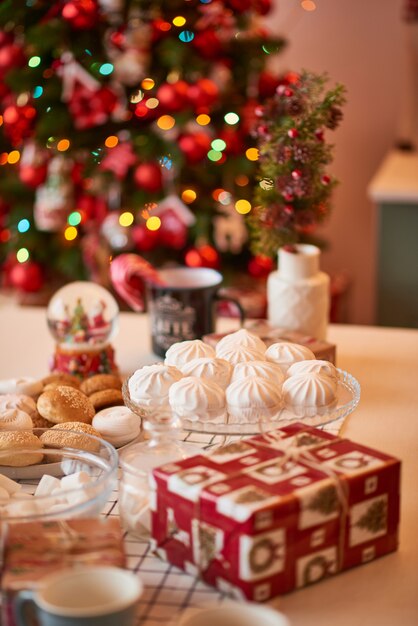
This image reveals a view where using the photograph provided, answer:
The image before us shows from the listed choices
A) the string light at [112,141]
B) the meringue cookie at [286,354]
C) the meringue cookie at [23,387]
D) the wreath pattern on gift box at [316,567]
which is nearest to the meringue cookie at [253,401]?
the meringue cookie at [286,354]

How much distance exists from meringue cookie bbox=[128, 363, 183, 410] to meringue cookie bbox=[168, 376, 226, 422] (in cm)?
2

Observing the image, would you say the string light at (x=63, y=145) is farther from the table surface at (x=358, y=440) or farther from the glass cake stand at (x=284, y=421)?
the glass cake stand at (x=284, y=421)

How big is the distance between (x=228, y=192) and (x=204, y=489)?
1832mm

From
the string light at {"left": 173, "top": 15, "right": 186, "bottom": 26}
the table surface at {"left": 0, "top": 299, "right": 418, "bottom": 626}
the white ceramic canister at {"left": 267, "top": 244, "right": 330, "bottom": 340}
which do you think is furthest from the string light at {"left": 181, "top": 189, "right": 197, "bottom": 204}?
the white ceramic canister at {"left": 267, "top": 244, "right": 330, "bottom": 340}

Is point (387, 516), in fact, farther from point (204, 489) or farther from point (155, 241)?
point (155, 241)

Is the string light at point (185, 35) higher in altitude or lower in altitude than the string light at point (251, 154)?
higher

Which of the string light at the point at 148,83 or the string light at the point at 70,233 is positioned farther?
the string light at the point at 70,233

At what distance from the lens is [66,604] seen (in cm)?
73

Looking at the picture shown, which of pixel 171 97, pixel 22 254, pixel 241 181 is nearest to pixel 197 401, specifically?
pixel 171 97

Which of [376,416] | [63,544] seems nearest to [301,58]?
[376,416]

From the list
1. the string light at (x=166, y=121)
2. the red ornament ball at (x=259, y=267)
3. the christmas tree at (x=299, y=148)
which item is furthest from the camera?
the red ornament ball at (x=259, y=267)

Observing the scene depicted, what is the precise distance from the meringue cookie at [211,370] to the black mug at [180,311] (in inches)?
14.2

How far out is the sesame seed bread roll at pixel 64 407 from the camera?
1169 mm

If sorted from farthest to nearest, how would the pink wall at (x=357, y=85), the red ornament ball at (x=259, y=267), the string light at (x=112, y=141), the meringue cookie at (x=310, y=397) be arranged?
the pink wall at (x=357, y=85) → the red ornament ball at (x=259, y=267) → the string light at (x=112, y=141) → the meringue cookie at (x=310, y=397)
